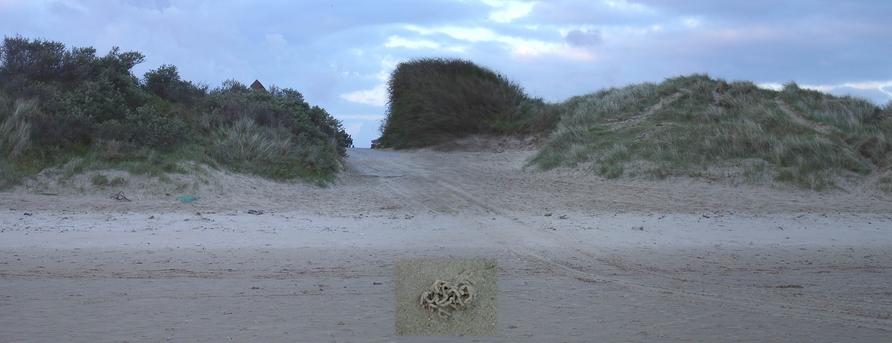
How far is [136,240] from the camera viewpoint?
32.6ft

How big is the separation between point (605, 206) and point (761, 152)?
493cm

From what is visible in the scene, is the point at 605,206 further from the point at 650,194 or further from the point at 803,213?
the point at 803,213

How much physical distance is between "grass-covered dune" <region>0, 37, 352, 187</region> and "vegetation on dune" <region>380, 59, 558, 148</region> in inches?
317

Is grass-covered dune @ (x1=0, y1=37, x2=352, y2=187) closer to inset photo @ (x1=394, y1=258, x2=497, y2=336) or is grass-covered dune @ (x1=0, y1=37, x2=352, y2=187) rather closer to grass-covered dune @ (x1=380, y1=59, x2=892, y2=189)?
grass-covered dune @ (x1=380, y1=59, x2=892, y2=189)

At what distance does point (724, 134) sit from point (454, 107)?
37.6ft

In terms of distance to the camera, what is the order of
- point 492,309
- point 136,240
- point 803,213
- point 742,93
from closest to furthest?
point 492,309
point 136,240
point 803,213
point 742,93

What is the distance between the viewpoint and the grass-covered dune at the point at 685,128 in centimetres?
1580

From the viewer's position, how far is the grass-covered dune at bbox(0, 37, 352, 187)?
45.8ft

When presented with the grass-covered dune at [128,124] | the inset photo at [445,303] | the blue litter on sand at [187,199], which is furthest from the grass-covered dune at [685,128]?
the inset photo at [445,303]

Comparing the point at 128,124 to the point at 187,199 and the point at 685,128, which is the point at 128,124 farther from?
the point at 685,128

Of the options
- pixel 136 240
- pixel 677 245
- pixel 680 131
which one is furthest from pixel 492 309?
pixel 680 131

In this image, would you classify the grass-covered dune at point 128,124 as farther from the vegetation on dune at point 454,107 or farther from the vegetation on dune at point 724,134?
the vegetation on dune at point 454,107

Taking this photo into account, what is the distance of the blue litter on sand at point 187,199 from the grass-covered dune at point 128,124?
88 centimetres

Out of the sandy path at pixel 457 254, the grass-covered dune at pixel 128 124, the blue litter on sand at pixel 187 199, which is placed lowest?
the sandy path at pixel 457 254
